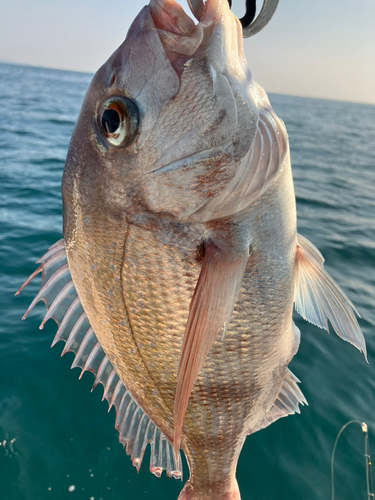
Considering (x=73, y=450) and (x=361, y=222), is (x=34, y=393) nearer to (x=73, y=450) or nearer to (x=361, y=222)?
(x=73, y=450)

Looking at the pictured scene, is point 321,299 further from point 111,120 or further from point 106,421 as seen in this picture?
point 106,421

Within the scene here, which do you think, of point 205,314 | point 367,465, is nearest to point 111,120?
point 205,314

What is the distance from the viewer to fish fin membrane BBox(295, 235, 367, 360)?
5.13 ft

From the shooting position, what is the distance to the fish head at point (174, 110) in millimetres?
1129

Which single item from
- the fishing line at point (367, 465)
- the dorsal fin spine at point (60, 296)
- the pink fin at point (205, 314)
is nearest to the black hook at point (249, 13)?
the pink fin at point (205, 314)

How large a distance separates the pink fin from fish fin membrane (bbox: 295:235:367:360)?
514 mm

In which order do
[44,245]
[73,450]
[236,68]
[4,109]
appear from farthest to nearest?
[4,109], [44,245], [73,450], [236,68]

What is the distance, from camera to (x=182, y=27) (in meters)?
1.13

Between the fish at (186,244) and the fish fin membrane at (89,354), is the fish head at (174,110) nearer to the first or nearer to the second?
the fish at (186,244)

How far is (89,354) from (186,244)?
874 mm

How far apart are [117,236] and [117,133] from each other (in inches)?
14.5

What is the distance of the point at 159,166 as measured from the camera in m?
1.20

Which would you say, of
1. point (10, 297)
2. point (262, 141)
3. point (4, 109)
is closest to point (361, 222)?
point (10, 297)

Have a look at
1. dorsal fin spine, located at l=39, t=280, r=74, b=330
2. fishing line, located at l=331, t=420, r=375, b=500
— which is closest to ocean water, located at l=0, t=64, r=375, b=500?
fishing line, located at l=331, t=420, r=375, b=500
